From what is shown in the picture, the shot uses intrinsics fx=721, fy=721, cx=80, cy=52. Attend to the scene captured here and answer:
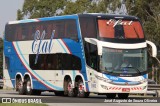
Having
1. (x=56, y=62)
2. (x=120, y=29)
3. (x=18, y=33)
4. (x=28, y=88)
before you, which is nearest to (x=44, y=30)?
(x=56, y=62)

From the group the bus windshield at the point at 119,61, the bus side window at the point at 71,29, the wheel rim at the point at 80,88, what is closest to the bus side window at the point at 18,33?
the bus side window at the point at 71,29

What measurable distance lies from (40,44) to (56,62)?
66.7 inches

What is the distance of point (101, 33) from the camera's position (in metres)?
31.9

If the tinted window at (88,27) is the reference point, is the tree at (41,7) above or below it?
above

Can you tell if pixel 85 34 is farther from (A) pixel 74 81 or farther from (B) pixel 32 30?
(B) pixel 32 30

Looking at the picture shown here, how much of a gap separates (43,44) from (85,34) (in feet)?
14.3

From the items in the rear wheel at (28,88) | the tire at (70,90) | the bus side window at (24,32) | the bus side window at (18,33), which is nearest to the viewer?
the tire at (70,90)

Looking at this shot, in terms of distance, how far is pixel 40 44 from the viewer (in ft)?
120

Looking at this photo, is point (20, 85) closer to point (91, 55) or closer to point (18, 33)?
point (18, 33)

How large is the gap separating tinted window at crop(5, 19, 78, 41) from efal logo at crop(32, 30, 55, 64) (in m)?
0.17

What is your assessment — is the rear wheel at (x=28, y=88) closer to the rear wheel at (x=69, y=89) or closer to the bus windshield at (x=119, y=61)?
the rear wheel at (x=69, y=89)

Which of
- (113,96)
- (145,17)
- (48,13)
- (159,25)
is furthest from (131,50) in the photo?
(48,13)

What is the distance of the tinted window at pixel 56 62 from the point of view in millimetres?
33781

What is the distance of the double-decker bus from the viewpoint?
31.7 metres
